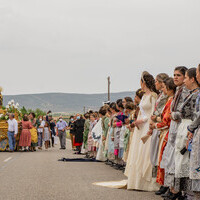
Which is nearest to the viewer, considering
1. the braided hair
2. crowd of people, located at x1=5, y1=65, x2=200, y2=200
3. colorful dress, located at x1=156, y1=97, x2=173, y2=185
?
crowd of people, located at x1=5, y1=65, x2=200, y2=200

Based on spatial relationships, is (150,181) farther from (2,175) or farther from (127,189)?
(2,175)

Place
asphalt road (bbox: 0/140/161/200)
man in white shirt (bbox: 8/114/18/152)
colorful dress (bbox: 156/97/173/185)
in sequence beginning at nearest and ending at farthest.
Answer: colorful dress (bbox: 156/97/173/185) → asphalt road (bbox: 0/140/161/200) → man in white shirt (bbox: 8/114/18/152)

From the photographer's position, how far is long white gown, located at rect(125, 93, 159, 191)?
30.1 feet

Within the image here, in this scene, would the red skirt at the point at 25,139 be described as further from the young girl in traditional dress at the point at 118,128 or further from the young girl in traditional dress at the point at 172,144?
the young girl in traditional dress at the point at 172,144

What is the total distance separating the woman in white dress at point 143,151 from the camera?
30.2 feet

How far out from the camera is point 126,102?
13055mm

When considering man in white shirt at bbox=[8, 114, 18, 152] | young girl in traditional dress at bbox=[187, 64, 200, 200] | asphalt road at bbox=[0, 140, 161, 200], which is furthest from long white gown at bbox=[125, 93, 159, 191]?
man in white shirt at bbox=[8, 114, 18, 152]

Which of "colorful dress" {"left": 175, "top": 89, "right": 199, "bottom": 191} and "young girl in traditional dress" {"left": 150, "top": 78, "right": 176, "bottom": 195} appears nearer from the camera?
"colorful dress" {"left": 175, "top": 89, "right": 199, "bottom": 191}

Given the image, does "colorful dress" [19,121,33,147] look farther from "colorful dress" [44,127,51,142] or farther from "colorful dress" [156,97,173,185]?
"colorful dress" [156,97,173,185]

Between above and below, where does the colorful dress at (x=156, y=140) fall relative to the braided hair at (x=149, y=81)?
below

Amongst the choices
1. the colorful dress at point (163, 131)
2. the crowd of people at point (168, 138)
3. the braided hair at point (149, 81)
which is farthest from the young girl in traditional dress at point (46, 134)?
the colorful dress at point (163, 131)

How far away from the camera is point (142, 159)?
9.35 meters

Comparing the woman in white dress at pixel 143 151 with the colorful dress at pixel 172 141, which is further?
the woman in white dress at pixel 143 151

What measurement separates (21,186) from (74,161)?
7334mm
